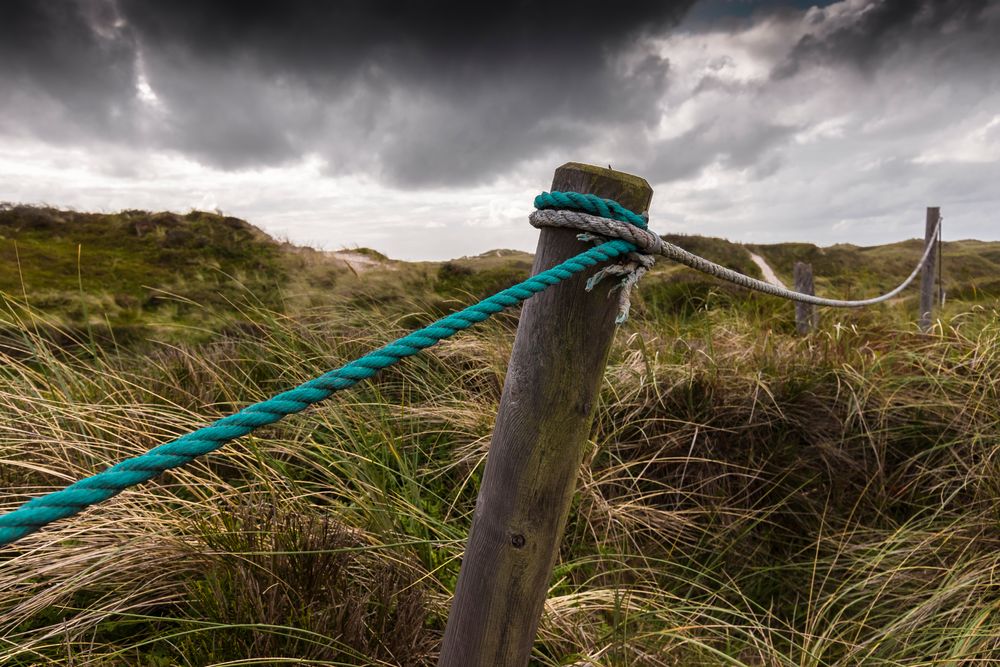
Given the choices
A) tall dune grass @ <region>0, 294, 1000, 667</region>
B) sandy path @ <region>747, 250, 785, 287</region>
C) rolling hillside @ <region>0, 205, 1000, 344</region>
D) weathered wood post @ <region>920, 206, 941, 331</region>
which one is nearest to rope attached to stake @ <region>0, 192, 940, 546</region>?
tall dune grass @ <region>0, 294, 1000, 667</region>

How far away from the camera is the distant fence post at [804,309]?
5828mm

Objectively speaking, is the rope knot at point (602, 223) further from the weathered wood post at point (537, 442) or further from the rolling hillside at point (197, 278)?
the rolling hillside at point (197, 278)

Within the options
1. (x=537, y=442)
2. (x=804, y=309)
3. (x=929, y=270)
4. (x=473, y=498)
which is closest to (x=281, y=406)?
(x=537, y=442)

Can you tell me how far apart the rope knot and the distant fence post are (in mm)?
4344

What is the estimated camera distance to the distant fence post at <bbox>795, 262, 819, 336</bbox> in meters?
5.83

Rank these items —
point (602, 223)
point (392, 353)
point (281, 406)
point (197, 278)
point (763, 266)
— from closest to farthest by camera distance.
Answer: point (281, 406)
point (392, 353)
point (602, 223)
point (197, 278)
point (763, 266)

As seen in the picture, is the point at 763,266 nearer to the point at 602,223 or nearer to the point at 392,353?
the point at 602,223

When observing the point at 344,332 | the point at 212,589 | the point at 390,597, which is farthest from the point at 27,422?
the point at 344,332

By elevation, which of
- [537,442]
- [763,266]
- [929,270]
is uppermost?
[763,266]

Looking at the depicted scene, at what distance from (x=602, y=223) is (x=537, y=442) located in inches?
19.8

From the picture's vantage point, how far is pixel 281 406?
40.3 inches

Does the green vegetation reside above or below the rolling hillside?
below

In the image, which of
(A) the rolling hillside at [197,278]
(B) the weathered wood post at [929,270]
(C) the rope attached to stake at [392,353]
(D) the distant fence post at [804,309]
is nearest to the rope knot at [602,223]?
(C) the rope attached to stake at [392,353]

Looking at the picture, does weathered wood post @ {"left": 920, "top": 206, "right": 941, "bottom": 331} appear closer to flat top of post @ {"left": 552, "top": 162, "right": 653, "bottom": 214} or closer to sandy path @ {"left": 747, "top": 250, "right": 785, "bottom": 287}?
sandy path @ {"left": 747, "top": 250, "right": 785, "bottom": 287}
